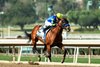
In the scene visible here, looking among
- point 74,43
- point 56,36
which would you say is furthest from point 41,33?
point 74,43

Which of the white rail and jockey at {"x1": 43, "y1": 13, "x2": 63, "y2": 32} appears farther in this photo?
the white rail

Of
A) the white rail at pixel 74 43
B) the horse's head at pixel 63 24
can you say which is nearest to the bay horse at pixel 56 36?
the horse's head at pixel 63 24

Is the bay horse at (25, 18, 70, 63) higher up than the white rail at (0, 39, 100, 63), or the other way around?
the bay horse at (25, 18, 70, 63)

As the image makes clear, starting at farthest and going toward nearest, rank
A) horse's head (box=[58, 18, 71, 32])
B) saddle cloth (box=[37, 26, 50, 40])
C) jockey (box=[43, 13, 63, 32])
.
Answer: saddle cloth (box=[37, 26, 50, 40]) → jockey (box=[43, 13, 63, 32]) → horse's head (box=[58, 18, 71, 32])

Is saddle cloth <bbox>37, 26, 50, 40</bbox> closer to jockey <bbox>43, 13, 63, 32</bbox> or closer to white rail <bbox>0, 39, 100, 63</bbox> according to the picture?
jockey <bbox>43, 13, 63, 32</bbox>

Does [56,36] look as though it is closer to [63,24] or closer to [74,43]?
[63,24]

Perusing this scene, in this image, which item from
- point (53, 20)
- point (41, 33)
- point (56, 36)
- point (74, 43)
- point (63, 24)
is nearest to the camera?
point (63, 24)

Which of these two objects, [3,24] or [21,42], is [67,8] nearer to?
[3,24]

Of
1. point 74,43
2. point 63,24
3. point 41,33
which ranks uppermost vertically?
point 63,24

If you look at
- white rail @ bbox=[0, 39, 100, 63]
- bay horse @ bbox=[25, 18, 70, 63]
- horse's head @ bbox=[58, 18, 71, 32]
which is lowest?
white rail @ bbox=[0, 39, 100, 63]

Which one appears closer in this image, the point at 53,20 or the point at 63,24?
the point at 63,24

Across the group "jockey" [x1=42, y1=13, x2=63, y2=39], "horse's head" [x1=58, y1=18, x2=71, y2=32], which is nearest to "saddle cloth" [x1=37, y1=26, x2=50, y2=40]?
"jockey" [x1=42, y1=13, x2=63, y2=39]

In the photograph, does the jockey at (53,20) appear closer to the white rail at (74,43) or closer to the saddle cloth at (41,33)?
the saddle cloth at (41,33)

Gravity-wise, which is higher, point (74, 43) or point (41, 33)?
point (41, 33)
